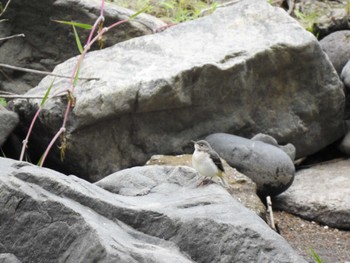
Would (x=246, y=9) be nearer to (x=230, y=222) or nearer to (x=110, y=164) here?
(x=110, y=164)

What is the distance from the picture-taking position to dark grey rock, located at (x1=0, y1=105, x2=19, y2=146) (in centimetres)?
658

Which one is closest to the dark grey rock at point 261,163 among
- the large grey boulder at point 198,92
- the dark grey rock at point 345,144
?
the large grey boulder at point 198,92

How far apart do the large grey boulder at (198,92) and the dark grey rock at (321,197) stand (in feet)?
1.53

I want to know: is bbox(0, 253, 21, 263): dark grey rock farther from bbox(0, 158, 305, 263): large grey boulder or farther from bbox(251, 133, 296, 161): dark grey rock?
bbox(251, 133, 296, 161): dark grey rock

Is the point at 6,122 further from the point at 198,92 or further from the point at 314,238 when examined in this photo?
the point at 314,238

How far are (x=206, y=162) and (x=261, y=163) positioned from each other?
1.43 meters

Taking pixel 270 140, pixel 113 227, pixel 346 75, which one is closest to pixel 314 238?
pixel 270 140

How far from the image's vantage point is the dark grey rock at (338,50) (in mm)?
8406

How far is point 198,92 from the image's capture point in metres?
6.92

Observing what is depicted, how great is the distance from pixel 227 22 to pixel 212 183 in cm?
317

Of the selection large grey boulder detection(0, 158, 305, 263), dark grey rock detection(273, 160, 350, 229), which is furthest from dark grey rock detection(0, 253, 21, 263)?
dark grey rock detection(273, 160, 350, 229)

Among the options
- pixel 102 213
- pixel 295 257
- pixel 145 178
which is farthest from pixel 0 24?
pixel 295 257

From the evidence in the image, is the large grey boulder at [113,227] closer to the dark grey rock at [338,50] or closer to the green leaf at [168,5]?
the dark grey rock at [338,50]

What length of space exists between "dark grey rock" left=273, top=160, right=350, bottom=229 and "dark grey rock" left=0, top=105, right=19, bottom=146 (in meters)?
2.40
